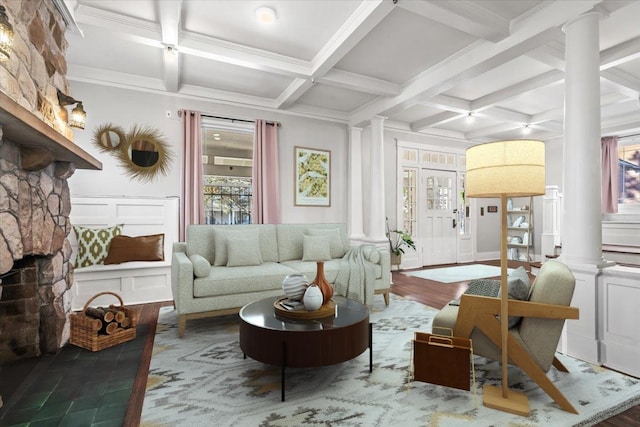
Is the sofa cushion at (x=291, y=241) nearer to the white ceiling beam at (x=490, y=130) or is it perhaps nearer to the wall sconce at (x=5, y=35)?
the wall sconce at (x=5, y=35)

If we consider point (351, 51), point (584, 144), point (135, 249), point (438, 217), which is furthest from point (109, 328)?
point (438, 217)

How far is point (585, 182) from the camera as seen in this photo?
7.78 ft

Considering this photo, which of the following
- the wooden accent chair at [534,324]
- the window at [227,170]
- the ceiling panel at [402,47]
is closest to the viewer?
the wooden accent chair at [534,324]

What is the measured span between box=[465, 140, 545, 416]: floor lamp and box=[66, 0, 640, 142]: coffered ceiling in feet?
4.83

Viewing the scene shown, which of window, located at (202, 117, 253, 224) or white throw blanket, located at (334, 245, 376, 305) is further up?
window, located at (202, 117, 253, 224)

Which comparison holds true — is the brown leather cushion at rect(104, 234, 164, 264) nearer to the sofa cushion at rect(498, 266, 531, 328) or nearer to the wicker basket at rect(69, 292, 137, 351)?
the wicker basket at rect(69, 292, 137, 351)

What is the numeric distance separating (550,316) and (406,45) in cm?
277

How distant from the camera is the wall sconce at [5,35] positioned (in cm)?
153

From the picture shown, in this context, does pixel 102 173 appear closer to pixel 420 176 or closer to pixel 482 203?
pixel 420 176

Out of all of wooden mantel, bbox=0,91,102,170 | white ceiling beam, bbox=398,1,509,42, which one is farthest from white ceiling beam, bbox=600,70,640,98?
wooden mantel, bbox=0,91,102,170

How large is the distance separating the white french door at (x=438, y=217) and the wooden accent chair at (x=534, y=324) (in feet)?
15.7

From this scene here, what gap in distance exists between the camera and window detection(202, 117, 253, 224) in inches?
191

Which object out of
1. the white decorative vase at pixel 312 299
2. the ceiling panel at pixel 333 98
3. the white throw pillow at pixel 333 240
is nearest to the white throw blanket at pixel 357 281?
the white throw pillow at pixel 333 240

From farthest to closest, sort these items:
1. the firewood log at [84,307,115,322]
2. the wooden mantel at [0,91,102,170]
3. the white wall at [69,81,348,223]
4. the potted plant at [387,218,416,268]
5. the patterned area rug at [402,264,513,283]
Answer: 1. the potted plant at [387,218,416,268]
2. the patterned area rug at [402,264,513,283]
3. the white wall at [69,81,348,223]
4. the firewood log at [84,307,115,322]
5. the wooden mantel at [0,91,102,170]
